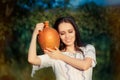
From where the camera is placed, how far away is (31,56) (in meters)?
1.87

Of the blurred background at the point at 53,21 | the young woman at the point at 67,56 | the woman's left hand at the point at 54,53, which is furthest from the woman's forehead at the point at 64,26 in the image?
the blurred background at the point at 53,21

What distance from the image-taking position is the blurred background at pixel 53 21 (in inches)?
116

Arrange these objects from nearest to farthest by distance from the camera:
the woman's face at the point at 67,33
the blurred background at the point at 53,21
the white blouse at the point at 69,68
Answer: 1. the white blouse at the point at 69,68
2. the woman's face at the point at 67,33
3. the blurred background at the point at 53,21

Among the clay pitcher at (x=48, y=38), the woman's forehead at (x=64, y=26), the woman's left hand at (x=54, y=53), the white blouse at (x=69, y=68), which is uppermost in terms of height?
the woman's forehead at (x=64, y=26)

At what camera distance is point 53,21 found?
2.90m

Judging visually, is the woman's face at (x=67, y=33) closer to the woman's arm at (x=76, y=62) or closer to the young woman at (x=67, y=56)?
the young woman at (x=67, y=56)

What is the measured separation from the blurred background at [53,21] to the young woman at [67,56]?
3.04 ft

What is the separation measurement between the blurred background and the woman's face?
926 millimetres

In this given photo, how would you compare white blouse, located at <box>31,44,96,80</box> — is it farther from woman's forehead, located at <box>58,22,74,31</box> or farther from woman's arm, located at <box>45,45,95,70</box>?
woman's forehead, located at <box>58,22,74,31</box>

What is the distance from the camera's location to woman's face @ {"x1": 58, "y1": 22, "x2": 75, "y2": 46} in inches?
77.2

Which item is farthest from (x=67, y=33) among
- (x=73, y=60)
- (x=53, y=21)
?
(x=53, y=21)

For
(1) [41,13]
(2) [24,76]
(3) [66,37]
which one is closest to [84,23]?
(1) [41,13]

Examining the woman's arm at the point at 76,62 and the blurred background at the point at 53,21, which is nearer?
the woman's arm at the point at 76,62

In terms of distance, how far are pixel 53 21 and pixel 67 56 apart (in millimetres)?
1042
